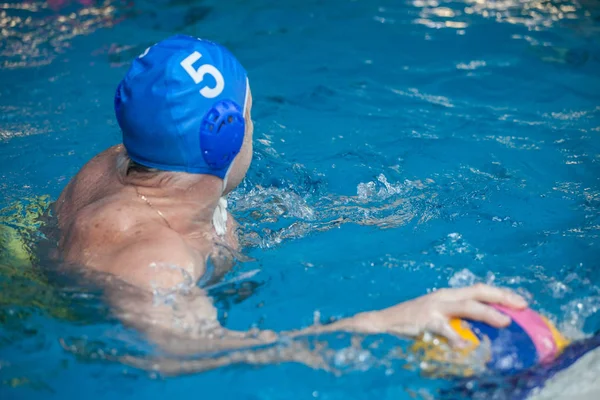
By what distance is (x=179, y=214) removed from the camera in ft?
9.75

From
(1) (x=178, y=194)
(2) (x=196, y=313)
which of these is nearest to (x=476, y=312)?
(2) (x=196, y=313)

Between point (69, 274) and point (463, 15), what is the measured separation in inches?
216

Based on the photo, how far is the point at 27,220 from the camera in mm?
3658

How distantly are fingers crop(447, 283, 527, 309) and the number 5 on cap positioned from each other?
1.27 metres

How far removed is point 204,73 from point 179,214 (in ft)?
2.04

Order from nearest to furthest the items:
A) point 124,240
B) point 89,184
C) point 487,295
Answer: point 487,295, point 124,240, point 89,184

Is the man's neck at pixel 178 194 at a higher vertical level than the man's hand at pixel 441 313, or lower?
higher

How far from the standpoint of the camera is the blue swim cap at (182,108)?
9.11 ft

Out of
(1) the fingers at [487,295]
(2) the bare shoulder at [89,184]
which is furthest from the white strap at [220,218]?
(1) the fingers at [487,295]

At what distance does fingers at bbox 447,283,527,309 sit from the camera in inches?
103

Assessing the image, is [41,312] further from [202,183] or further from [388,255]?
[388,255]

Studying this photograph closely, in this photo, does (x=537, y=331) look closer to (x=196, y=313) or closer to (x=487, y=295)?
(x=487, y=295)

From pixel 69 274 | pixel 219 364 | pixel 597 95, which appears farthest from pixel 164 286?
pixel 597 95

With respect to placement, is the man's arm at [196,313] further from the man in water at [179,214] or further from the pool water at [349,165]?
the pool water at [349,165]
